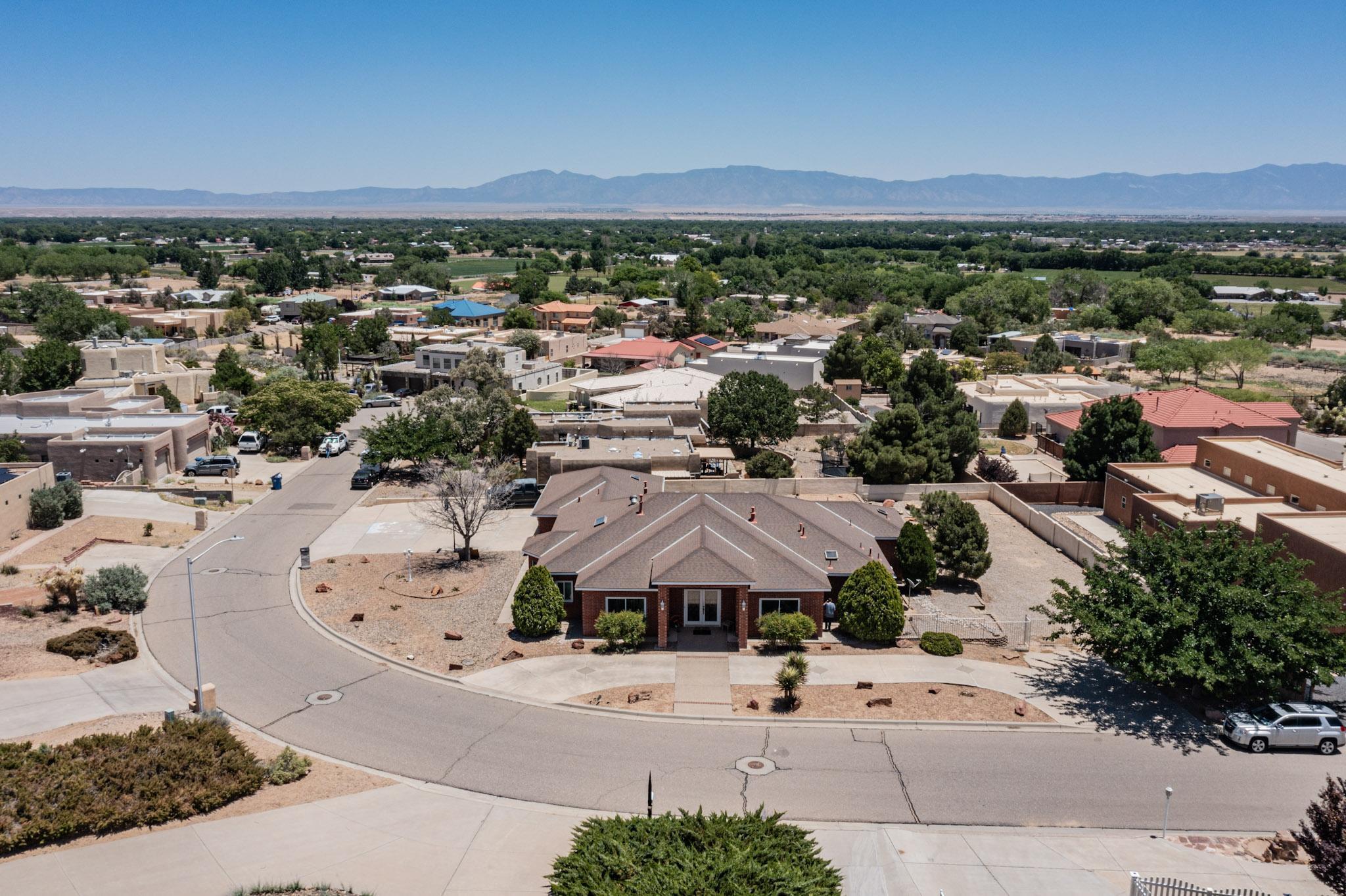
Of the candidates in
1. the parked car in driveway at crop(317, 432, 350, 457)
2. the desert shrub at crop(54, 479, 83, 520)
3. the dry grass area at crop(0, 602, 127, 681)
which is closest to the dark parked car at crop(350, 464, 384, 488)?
the parked car in driveway at crop(317, 432, 350, 457)

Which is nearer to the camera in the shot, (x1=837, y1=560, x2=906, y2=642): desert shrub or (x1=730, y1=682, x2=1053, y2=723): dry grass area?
(x1=730, y1=682, x2=1053, y2=723): dry grass area

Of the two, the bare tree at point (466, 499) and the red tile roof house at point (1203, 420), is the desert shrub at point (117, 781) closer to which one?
the bare tree at point (466, 499)

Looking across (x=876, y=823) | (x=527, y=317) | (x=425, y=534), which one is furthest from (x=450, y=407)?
(x=527, y=317)

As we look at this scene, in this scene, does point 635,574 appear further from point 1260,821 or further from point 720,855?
point 1260,821

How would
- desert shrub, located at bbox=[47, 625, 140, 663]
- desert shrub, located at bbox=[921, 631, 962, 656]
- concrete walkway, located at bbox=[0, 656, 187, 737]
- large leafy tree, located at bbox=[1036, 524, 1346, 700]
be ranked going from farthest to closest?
1. desert shrub, located at bbox=[921, 631, 962, 656]
2. desert shrub, located at bbox=[47, 625, 140, 663]
3. concrete walkway, located at bbox=[0, 656, 187, 737]
4. large leafy tree, located at bbox=[1036, 524, 1346, 700]

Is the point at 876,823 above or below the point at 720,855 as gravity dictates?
below

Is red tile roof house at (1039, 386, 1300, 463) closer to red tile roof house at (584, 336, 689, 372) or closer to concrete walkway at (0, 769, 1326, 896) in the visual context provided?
concrete walkway at (0, 769, 1326, 896)
